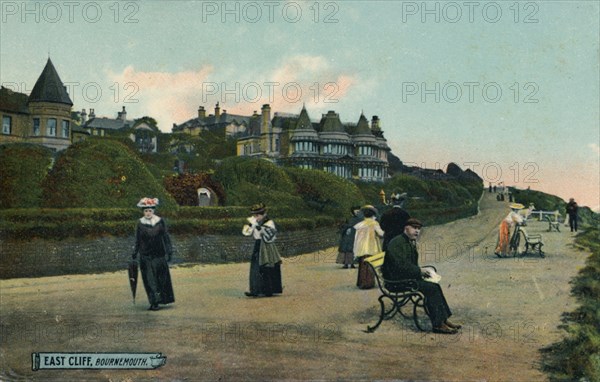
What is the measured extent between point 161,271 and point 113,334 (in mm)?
1713

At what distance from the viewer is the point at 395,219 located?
10648 mm

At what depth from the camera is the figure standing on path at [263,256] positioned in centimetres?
1034

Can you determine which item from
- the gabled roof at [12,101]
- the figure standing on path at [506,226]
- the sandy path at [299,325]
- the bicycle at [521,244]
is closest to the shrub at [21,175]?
the gabled roof at [12,101]

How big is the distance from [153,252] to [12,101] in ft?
18.6

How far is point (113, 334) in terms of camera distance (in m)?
8.26

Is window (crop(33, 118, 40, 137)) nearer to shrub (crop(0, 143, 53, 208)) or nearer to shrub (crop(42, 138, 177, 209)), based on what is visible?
shrub (crop(0, 143, 53, 208))

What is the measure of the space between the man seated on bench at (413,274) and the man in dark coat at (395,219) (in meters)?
2.32

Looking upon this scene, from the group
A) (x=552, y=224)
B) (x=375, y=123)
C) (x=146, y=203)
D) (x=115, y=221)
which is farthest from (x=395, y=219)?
(x=115, y=221)

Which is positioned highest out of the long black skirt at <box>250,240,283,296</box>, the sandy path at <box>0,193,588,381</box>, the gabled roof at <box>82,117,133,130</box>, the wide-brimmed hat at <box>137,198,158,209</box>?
the gabled roof at <box>82,117,133,130</box>

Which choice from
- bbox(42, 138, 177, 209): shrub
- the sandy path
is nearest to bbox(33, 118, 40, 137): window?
bbox(42, 138, 177, 209): shrub

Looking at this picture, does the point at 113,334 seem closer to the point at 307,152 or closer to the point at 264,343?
the point at 264,343

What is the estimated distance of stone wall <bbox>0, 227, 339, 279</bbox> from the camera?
12.3 m

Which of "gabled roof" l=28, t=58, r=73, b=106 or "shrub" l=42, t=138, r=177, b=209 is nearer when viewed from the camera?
"gabled roof" l=28, t=58, r=73, b=106

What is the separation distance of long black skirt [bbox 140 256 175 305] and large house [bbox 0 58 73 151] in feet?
15.6
